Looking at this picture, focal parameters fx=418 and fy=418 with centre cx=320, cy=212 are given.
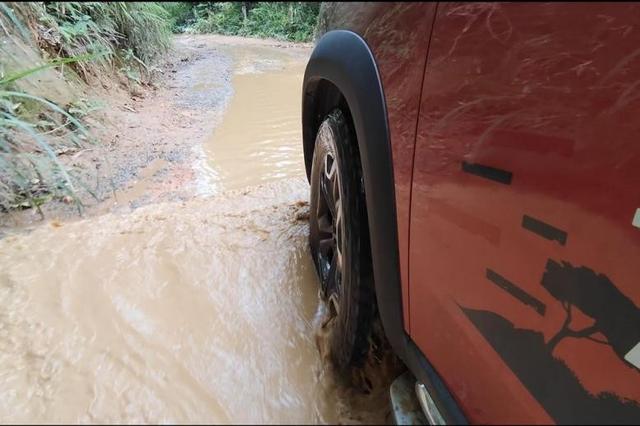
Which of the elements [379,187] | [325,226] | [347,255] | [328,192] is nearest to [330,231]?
[325,226]

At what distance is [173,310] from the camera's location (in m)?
1.56

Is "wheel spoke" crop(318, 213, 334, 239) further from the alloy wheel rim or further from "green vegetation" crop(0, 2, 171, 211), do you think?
"green vegetation" crop(0, 2, 171, 211)

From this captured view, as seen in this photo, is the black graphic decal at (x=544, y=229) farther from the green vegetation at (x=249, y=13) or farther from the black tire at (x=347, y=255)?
the green vegetation at (x=249, y=13)

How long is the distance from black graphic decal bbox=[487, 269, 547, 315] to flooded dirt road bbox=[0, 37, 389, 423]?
46cm

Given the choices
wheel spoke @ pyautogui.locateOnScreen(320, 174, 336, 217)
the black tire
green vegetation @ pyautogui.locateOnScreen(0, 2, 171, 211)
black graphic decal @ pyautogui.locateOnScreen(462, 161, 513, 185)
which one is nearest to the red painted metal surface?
black graphic decal @ pyautogui.locateOnScreen(462, 161, 513, 185)

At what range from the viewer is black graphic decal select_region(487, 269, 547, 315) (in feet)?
3.32

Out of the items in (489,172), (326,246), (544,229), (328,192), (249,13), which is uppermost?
(249,13)

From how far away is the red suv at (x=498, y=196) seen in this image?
94 centimetres

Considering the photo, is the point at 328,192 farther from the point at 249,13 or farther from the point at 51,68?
the point at 51,68

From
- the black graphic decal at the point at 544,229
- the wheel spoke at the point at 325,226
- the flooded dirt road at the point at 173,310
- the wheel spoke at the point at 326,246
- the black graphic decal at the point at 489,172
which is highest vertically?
the black graphic decal at the point at 489,172

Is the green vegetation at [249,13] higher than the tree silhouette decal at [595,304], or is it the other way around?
the green vegetation at [249,13]

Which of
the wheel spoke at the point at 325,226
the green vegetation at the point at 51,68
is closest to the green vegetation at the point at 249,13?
the green vegetation at the point at 51,68

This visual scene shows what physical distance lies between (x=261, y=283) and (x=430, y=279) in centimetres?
90

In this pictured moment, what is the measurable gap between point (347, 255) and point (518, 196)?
521mm
